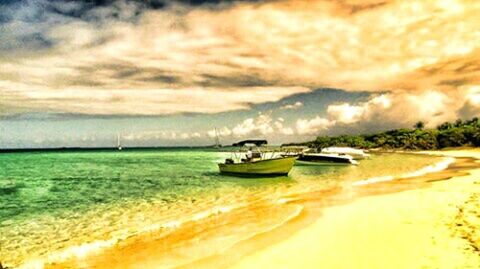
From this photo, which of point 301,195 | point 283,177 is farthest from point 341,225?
point 283,177

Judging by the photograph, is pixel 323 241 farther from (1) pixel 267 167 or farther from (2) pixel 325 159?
(2) pixel 325 159

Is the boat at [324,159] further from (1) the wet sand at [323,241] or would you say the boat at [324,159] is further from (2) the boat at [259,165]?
(1) the wet sand at [323,241]

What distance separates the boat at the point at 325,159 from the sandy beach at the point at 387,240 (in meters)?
40.5

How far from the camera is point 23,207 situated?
76.6ft

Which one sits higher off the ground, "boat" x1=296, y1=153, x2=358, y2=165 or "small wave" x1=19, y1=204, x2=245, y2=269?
"boat" x1=296, y1=153, x2=358, y2=165

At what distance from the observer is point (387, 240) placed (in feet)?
37.8

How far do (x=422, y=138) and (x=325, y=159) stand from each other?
279ft

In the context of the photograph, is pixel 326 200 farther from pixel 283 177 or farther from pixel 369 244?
pixel 283 177

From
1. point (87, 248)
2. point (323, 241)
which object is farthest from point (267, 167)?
point (87, 248)

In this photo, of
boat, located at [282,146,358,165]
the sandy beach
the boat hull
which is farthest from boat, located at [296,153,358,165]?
the sandy beach

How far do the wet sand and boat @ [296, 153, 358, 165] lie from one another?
129 feet

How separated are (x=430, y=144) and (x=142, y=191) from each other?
116 m

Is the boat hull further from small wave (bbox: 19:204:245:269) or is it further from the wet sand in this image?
small wave (bbox: 19:204:245:269)

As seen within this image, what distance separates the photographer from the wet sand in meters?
9.92
